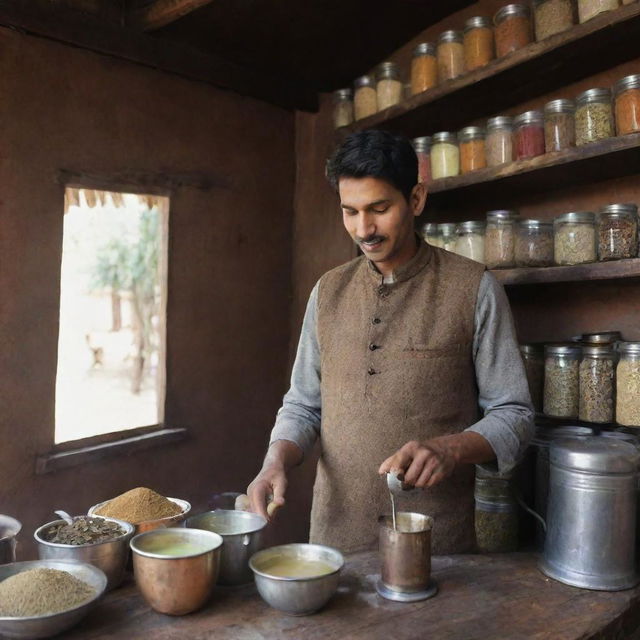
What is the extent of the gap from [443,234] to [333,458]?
103 centimetres

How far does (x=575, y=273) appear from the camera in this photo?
194 centimetres

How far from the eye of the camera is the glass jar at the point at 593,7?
183 cm

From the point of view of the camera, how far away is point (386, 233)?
1548 mm

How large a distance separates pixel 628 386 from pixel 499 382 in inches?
20.0

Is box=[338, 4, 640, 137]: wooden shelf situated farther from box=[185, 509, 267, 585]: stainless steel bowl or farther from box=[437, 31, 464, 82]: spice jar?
box=[185, 509, 267, 585]: stainless steel bowl

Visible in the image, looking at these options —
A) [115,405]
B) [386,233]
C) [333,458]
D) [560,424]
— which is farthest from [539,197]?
[115,405]

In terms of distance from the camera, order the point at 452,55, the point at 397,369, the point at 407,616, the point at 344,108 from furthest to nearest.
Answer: the point at 344,108 < the point at 452,55 < the point at 397,369 < the point at 407,616

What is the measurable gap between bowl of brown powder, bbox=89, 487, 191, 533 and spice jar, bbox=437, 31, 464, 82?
1770 mm

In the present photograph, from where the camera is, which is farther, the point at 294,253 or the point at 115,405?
the point at 115,405

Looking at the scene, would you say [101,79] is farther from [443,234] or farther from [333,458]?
[333,458]

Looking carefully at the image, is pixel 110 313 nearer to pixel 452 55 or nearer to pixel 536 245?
pixel 452 55

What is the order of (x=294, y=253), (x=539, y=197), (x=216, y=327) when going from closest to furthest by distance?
1. (x=539, y=197)
2. (x=216, y=327)
3. (x=294, y=253)

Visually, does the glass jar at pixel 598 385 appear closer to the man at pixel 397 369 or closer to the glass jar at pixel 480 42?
the man at pixel 397 369

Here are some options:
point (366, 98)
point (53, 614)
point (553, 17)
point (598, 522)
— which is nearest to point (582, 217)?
point (553, 17)
